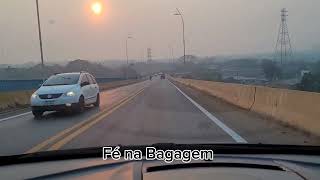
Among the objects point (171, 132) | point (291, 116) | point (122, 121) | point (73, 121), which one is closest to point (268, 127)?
point (291, 116)

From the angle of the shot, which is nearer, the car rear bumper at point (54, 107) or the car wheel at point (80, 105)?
the car rear bumper at point (54, 107)

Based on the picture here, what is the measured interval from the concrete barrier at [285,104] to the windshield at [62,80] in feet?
21.4

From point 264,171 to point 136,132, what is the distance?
8.68 m

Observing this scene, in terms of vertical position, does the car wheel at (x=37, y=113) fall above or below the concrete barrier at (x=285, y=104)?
below

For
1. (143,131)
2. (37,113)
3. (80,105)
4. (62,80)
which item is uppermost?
(62,80)

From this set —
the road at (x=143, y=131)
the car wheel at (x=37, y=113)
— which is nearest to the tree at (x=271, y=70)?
the road at (x=143, y=131)

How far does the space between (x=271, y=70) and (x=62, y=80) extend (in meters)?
13.1

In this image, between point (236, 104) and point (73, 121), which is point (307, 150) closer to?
point (73, 121)

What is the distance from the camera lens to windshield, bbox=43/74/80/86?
21.0 m

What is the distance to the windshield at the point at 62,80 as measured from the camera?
21000mm

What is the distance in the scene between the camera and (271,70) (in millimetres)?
30047

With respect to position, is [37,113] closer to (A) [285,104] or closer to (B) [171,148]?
(A) [285,104]

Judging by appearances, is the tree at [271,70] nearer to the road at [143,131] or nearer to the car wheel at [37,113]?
the road at [143,131]

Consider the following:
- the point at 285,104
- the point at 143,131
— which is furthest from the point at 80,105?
the point at 285,104
